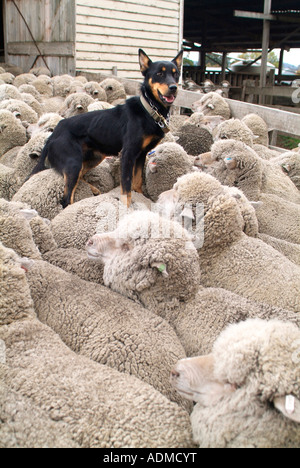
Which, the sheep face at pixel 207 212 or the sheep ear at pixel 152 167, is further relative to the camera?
the sheep ear at pixel 152 167

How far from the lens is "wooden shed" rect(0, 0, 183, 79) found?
1141cm

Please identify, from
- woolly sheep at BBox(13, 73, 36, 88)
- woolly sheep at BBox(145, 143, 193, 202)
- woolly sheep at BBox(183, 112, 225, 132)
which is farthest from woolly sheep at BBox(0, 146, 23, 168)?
woolly sheep at BBox(13, 73, 36, 88)

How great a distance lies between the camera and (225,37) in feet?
73.1

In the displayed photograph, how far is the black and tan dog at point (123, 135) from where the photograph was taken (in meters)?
4.34

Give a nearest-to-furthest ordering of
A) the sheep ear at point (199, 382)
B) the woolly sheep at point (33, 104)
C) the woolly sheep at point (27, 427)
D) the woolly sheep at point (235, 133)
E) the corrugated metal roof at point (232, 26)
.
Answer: the woolly sheep at point (27, 427)
the sheep ear at point (199, 382)
the woolly sheep at point (235, 133)
the woolly sheep at point (33, 104)
the corrugated metal roof at point (232, 26)

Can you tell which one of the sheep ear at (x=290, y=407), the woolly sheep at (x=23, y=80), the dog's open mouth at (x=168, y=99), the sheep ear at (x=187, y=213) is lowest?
the sheep ear at (x=290, y=407)

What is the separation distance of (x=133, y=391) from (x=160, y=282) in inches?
31.2

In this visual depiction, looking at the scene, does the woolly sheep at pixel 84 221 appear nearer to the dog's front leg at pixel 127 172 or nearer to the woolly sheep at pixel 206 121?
the dog's front leg at pixel 127 172

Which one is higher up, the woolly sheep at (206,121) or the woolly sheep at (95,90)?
the woolly sheep at (95,90)

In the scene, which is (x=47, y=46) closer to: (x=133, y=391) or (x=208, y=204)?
(x=208, y=204)

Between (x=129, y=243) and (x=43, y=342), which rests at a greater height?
(x=129, y=243)

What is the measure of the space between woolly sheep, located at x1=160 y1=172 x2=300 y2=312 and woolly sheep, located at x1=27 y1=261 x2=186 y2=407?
0.72 metres

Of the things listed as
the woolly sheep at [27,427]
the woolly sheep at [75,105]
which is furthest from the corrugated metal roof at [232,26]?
the woolly sheep at [27,427]
